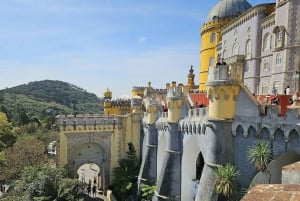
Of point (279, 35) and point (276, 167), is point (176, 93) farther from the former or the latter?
point (279, 35)

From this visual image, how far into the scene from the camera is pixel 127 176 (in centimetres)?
2939

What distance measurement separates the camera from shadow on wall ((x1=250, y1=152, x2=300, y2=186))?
1345 cm

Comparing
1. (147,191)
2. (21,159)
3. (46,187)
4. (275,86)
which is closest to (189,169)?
(147,191)

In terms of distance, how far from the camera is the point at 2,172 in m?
30.9

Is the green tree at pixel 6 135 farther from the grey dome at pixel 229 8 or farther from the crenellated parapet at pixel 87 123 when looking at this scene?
the grey dome at pixel 229 8

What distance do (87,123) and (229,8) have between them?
2685 cm

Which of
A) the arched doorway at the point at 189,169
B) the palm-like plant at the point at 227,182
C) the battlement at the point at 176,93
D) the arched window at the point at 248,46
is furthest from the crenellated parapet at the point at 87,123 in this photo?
the palm-like plant at the point at 227,182

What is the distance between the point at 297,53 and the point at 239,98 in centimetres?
1510

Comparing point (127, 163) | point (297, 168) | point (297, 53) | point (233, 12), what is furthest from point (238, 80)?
point (233, 12)

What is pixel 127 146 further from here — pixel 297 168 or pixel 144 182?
pixel 297 168

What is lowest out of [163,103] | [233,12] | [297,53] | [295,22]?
[163,103]

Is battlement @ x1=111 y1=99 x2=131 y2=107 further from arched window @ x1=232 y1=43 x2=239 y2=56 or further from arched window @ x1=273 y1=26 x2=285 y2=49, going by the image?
arched window @ x1=273 y1=26 x2=285 y2=49

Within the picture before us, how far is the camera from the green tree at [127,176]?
28219 mm

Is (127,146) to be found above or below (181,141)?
below
